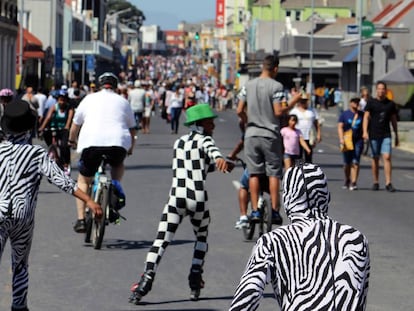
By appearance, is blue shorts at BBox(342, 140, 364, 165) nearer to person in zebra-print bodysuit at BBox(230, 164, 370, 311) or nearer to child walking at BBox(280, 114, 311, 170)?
child walking at BBox(280, 114, 311, 170)

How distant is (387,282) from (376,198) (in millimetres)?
8215

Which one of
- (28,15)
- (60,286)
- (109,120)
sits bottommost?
(60,286)

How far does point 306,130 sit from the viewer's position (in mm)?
19906

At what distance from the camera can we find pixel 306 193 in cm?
490

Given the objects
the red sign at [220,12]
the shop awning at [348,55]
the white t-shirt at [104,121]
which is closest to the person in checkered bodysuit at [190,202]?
the white t-shirt at [104,121]

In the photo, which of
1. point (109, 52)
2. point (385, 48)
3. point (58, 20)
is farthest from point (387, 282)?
point (109, 52)

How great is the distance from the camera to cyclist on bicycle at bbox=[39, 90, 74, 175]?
20594 millimetres

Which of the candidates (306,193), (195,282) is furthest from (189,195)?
(306,193)

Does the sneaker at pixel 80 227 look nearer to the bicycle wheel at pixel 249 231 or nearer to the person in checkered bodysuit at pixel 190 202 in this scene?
the bicycle wheel at pixel 249 231

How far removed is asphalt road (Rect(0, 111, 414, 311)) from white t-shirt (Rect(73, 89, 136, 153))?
109cm

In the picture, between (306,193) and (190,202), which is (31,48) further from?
(306,193)

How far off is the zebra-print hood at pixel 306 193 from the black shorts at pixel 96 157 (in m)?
7.74

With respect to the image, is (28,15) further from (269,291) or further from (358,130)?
(269,291)

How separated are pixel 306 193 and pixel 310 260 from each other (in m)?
0.27
